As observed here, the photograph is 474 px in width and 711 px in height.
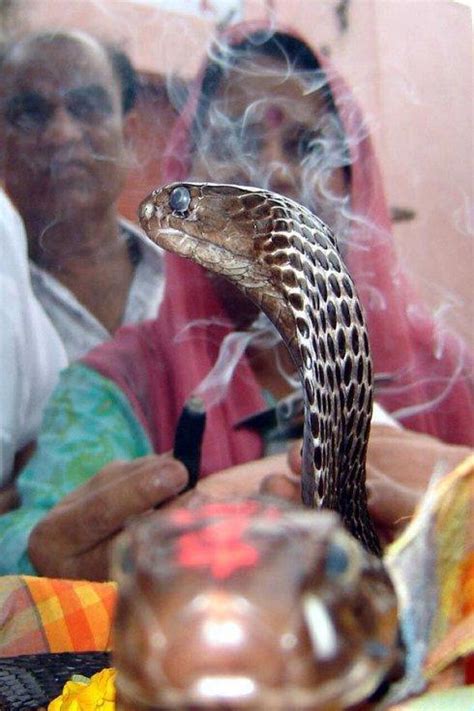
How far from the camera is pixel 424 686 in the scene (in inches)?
17.0

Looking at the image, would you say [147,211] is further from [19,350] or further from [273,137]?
[273,137]

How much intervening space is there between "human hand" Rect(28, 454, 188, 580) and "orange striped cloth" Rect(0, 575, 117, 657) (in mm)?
637

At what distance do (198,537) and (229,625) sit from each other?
3 cm

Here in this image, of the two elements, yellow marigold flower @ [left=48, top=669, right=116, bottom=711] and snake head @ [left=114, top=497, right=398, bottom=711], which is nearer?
snake head @ [left=114, top=497, right=398, bottom=711]

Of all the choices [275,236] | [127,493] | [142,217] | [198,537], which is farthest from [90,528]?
[198,537]

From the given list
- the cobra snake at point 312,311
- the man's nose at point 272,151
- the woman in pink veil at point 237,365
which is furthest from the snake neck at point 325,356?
Answer: the man's nose at point 272,151

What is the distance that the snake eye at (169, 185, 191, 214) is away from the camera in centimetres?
68

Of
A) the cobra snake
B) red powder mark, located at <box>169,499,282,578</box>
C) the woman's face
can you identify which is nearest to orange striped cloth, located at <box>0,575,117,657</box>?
the cobra snake

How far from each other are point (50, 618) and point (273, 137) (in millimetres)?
1228

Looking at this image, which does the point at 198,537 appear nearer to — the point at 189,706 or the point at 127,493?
the point at 189,706

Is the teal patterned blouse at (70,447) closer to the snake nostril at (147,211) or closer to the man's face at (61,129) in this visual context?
the man's face at (61,129)

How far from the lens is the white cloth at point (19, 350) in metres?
1.66

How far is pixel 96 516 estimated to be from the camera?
1557mm

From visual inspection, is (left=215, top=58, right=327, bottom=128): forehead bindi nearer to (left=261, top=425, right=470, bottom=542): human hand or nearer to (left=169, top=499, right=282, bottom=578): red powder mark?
(left=261, top=425, right=470, bottom=542): human hand
